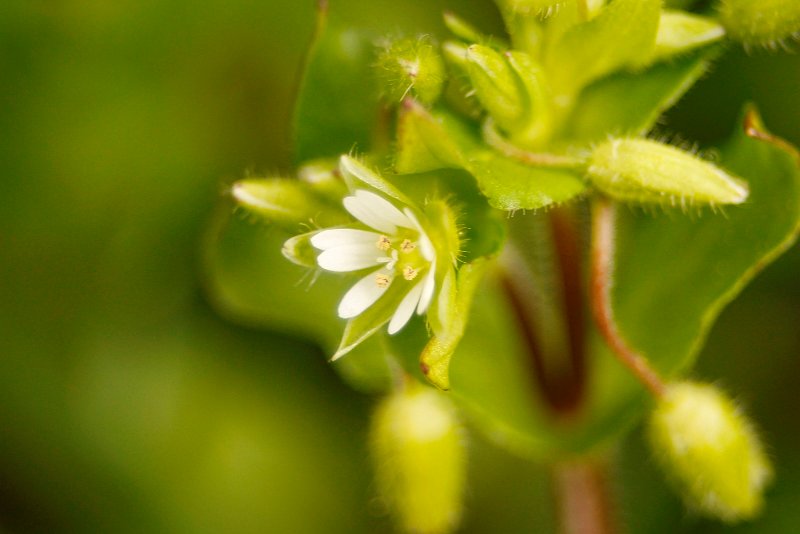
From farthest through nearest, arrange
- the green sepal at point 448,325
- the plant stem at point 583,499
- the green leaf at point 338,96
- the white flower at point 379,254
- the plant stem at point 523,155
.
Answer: the plant stem at point 583,499, the green leaf at point 338,96, the plant stem at point 523,155, the white flower at point 379,254, the green sepal at point 448,325

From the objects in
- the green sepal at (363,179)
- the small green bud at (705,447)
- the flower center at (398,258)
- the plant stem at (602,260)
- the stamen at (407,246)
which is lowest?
the small green bud at (705,447)

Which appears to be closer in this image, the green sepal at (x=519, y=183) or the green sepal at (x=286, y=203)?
the green sepal at (x=519, y=183)

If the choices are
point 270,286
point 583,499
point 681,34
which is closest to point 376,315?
point 681,34

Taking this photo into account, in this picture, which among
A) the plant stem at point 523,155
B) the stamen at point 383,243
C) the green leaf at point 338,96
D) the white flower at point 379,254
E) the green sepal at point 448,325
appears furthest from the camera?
the green leaf at point 338,96

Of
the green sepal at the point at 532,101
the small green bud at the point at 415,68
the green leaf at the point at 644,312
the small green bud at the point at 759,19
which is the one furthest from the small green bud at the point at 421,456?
the small green bud at the point at 759,19

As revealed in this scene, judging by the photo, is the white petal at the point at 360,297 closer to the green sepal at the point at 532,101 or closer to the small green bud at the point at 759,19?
the green sepal at the point at 532,101

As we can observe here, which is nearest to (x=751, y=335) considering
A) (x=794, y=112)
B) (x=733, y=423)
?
(x=794, y=112)
